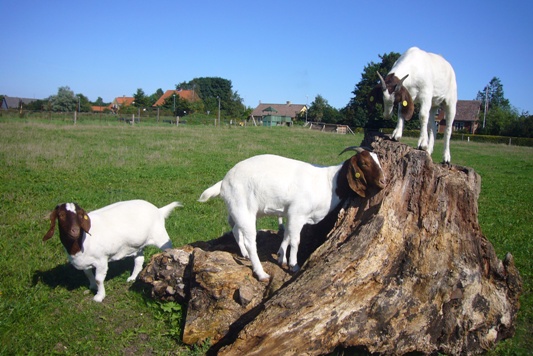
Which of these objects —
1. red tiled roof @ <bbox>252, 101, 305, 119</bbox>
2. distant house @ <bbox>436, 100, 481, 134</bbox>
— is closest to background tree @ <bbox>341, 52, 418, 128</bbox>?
distant house @ <bbox>436, 100, 481, 134</bbox>

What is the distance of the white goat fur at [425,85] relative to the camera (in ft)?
20.8

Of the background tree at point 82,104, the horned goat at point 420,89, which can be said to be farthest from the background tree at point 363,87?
the background tree at point 82,104

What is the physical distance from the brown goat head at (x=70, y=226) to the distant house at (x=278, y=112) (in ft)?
298

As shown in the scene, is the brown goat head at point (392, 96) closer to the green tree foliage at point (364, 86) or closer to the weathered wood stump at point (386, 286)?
the weathered wood stump at point (386, 286)

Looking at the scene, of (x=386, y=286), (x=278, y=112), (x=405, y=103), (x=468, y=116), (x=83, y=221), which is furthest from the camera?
(x=278, y=112)

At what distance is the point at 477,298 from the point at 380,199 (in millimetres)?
1679

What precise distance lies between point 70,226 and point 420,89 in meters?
5.61

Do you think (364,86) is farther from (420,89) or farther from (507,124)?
(420,89)

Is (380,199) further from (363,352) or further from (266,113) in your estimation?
(266,113)

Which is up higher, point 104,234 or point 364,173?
point 364,173

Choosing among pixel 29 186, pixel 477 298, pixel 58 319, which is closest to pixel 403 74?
pixel 477 298

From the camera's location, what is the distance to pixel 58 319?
5648 millimetres

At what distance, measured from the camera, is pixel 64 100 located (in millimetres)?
83125

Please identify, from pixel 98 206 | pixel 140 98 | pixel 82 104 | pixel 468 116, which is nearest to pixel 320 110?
pixel 468 116
